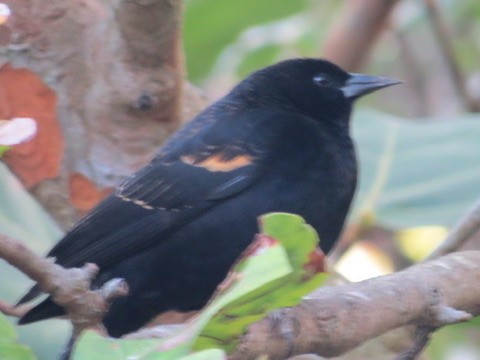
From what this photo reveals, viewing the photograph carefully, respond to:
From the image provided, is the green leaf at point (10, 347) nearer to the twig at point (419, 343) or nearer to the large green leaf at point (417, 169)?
the twig at point (419, 343)

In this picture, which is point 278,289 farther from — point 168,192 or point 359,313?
point 168,192

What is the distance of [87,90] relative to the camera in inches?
104

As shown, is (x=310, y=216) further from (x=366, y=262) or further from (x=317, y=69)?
(x=366, y=262)

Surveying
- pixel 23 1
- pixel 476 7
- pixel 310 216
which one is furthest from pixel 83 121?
pixel 476 7

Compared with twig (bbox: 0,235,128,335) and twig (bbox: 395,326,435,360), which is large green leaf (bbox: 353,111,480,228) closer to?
twig (bbox: 395,326,435,360)

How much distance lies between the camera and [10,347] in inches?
49.9

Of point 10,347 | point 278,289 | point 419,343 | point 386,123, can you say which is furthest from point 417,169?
point 10,347

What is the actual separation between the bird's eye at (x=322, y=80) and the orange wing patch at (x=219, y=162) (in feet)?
1.42

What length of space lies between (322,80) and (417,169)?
677mm

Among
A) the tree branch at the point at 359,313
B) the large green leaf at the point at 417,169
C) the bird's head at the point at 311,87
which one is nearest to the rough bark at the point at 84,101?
the bird's head at the point at 311,87

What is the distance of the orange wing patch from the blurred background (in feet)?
1.53

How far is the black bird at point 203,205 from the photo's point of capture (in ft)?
6.95

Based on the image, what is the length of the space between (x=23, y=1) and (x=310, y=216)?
95 centimetres

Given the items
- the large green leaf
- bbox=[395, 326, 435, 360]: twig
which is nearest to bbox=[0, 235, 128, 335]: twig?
bbox=[395, 326, 435, 360]: twig
